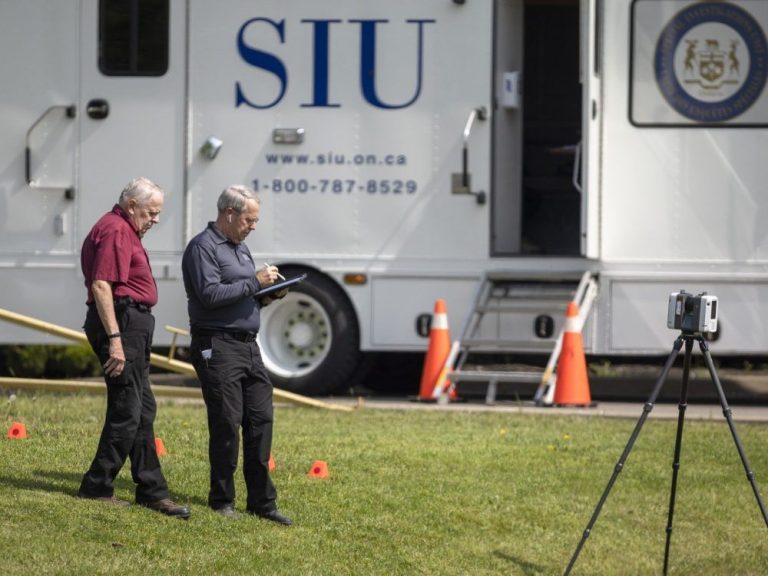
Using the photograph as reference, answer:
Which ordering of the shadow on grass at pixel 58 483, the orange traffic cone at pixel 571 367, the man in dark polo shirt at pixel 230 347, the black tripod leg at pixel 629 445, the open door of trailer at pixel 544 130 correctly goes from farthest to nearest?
the open door of trailer at pixel 544 130, the orange traffic cone at pixel 571 367, the shadow on grass at pixel 58 483, the man in dark polo shirt at pixel 230 347, the black tripod leg at pixel 629 445

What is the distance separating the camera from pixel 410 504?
25.4ft

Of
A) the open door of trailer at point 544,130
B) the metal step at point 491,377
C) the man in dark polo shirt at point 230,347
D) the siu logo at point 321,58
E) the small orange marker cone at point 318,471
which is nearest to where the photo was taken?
the man in dark polo shirt at point 230,347

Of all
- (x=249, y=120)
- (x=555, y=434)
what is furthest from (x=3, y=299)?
(x=555, y=434)

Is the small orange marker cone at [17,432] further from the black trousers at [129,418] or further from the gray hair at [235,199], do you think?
the gray hair at [235,199]

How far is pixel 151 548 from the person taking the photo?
21.7 ft

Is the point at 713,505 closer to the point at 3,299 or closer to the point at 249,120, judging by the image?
the point at 249,120

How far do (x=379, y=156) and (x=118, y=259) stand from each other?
203 inches

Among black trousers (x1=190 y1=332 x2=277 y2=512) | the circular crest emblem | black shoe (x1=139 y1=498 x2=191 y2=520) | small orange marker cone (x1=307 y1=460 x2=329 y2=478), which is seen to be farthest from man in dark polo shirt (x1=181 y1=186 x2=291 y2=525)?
the circular crest emblem

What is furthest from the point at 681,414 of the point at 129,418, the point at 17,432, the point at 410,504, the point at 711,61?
the point at 711,61

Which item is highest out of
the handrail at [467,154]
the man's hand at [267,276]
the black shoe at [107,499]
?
the handrail at [467,154]

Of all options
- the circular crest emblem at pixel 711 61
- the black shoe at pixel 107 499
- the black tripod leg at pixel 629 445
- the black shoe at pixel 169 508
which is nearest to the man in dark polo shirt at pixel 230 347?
the black shoe at pixel 169 508

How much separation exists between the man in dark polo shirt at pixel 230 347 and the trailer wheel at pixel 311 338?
15.2 ft

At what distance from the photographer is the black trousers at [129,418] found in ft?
23.2

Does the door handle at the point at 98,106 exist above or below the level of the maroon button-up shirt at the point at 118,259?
above
